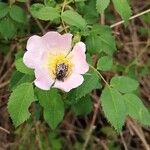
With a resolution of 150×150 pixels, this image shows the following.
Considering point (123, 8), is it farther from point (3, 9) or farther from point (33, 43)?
point (3, 9)

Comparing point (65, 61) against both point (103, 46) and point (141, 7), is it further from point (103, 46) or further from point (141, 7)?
point (141, 7)

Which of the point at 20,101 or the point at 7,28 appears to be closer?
the point at 20,101

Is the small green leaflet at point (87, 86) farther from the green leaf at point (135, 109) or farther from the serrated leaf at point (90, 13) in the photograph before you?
the serrated leaf at point (90, 13)

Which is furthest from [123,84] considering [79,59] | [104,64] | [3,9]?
[3,9]

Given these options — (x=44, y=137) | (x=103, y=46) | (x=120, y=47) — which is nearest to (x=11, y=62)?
(x=44, y=137)

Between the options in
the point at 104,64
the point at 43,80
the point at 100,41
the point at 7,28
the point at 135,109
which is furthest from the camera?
the point at 7,28

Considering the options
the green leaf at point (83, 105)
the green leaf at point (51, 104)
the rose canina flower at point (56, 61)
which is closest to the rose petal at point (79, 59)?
the rose canina flower at point (56, 61)
